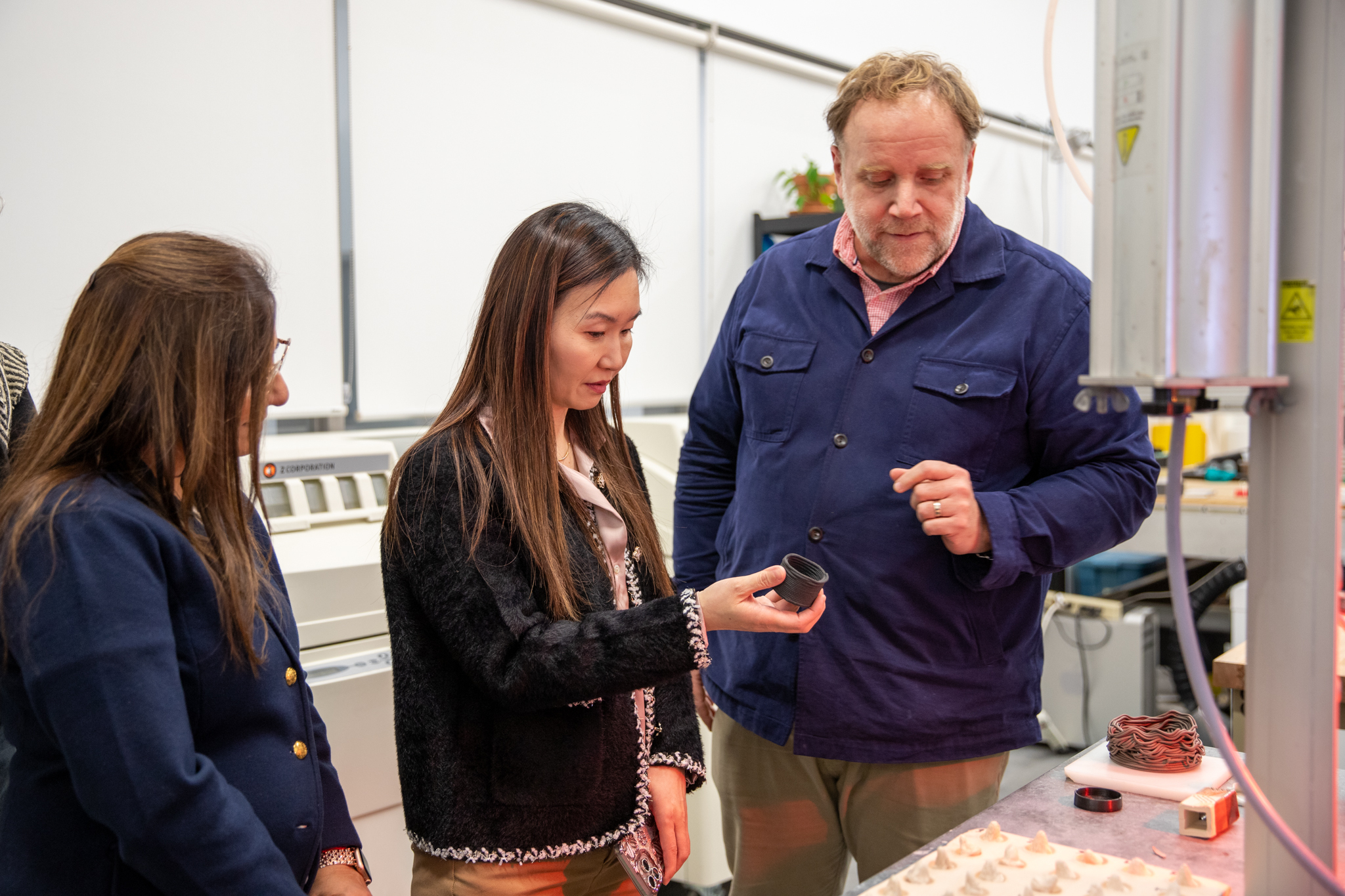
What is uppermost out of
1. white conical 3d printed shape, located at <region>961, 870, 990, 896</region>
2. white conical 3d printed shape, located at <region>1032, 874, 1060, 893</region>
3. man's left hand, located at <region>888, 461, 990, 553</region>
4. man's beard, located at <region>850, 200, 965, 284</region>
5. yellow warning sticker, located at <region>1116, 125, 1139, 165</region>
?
man's beard, located at <region>850, 200, 965, 284</region>

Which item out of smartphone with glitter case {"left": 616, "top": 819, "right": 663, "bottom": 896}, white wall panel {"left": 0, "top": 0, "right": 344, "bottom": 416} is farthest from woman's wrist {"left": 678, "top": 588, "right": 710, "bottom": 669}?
white wall panel {"left": 0, "top": 0, "right": 344, "bottom": 416}

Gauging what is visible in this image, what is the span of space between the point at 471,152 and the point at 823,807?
1.98 m

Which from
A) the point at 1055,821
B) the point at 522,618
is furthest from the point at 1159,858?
the point at 522,618

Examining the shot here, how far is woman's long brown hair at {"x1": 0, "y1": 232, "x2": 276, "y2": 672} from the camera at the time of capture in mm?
909

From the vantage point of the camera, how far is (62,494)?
33.9 inches

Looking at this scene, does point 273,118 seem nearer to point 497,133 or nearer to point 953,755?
point 497,133

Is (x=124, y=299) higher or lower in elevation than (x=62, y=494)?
higher

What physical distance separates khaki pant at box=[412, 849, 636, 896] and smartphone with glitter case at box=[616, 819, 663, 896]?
0.06ft

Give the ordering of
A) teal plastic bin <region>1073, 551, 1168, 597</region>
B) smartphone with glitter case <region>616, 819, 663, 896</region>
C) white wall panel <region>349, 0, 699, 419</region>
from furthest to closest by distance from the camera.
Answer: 1. teal plastic bin <region>1073, 551, 1168, 597</region>
2. white wall panel <region>349, 0, 699, 419</region>
3. smartphone with glitter case <region>616, 819, 663, 896</region>

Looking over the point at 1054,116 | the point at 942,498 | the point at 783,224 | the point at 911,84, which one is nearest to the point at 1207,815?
the point at 942,498

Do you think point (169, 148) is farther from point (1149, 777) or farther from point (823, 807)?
point (1149, 777)

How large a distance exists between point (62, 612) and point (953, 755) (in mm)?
1040

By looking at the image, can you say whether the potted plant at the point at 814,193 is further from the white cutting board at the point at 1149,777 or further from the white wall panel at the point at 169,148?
the white cutting board at the point at 1149,777

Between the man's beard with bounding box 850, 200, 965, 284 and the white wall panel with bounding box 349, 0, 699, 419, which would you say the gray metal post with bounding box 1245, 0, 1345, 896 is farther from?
the white wall panel with bounding box 349, 0, 699, 419
